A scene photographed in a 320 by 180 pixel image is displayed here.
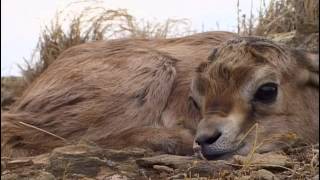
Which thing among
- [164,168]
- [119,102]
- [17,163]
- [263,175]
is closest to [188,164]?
[164,168]

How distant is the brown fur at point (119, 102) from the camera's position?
19.2ft

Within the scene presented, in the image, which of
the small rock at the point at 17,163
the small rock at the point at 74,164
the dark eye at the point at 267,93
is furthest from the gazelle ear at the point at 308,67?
the small rock at the point at 17,163

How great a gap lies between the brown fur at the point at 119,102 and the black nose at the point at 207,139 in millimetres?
695

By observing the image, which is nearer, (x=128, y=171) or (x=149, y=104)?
(x=128, y=171)

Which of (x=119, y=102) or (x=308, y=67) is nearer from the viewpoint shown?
(x=308, y=67)

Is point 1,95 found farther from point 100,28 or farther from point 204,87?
point 204,87

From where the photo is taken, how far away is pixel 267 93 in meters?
5.13

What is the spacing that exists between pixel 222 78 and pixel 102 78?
1.54 metres

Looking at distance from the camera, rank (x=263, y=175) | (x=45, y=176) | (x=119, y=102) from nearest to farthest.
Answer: (x=263, y=175) < (x=45, y=176) < (x=119, y=102)

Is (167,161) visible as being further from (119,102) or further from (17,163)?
(119,102)

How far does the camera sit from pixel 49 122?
6.12 metres

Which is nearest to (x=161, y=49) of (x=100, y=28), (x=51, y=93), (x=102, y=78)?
(x=102, y=78)

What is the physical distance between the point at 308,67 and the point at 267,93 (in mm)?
453

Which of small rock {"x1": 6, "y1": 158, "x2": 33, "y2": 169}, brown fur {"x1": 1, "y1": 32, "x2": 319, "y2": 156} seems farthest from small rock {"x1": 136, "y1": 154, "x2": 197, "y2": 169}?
brown fur {"x1": 1, "y1": 32, "x2": 319, "y2": 156}
